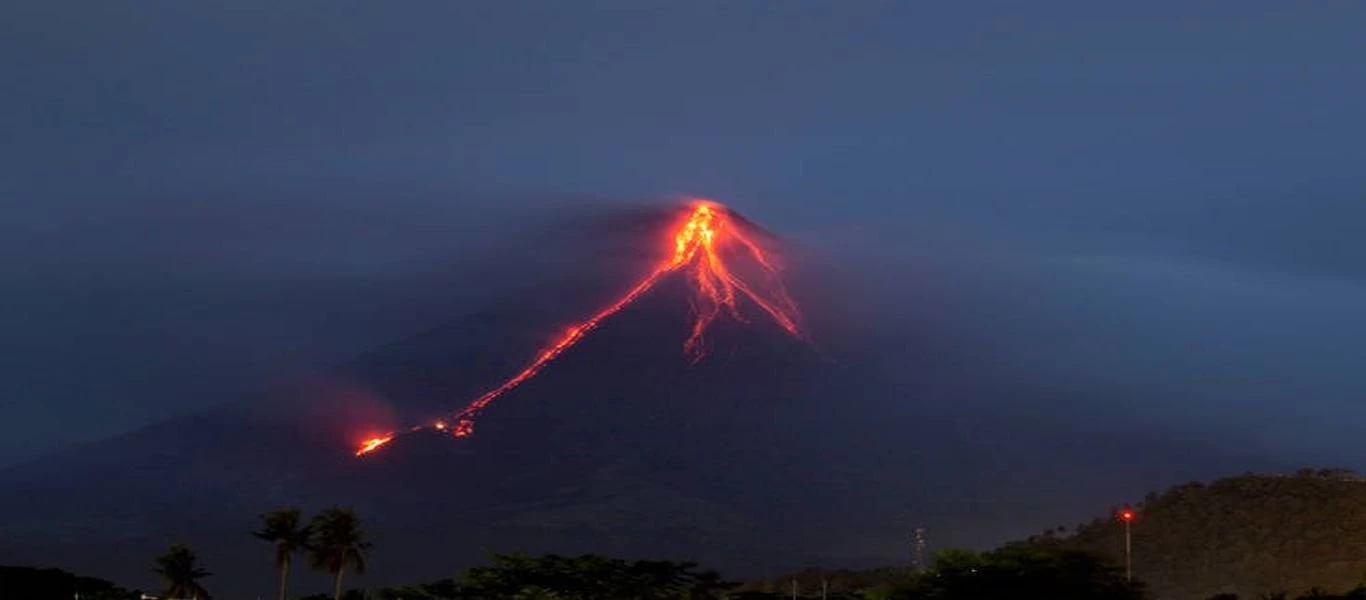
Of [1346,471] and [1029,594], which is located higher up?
[1346,471]

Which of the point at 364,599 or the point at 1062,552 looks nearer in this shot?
the point at 1062,552

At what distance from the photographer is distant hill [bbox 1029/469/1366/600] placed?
10669cm

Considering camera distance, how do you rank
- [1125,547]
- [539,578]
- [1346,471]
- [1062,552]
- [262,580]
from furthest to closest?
[262,580] → [1346,471] → [1125,547] → [539,578] → [1062,552]

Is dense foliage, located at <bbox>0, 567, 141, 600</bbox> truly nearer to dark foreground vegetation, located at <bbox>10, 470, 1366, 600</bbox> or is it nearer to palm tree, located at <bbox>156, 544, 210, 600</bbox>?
dark foreground vegetation, located at <bbox>10, 470, 1366, 600</bbox>

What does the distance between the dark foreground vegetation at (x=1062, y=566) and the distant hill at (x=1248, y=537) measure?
13cm

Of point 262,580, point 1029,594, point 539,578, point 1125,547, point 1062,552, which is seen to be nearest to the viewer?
point 1029,594

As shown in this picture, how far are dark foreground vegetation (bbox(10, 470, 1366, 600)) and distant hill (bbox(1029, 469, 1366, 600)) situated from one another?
13cm

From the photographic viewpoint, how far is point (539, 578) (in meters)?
109

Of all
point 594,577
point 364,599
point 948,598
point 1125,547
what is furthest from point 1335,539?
point 364,599

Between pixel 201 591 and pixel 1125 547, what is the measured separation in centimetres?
6019

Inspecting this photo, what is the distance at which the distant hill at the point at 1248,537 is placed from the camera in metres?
107

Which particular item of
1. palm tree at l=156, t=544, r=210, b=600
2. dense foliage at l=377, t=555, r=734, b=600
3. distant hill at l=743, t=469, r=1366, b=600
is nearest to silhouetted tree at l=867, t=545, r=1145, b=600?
distant hill at l=743, t=469, r=1366, b=600

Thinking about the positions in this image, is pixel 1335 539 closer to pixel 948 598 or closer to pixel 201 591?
pixel 948 598

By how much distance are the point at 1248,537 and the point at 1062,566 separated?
115 feet
